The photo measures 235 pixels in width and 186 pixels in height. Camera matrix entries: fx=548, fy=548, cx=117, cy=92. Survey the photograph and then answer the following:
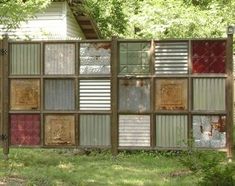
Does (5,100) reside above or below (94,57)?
below

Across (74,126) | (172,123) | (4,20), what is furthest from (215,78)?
(4,20)

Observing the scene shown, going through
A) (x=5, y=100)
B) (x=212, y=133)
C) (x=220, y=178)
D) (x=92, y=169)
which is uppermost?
(x=5, y=100)

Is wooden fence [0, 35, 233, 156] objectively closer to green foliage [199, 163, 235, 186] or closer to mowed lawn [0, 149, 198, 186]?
mowed lawn [0, 149, 198, 186]

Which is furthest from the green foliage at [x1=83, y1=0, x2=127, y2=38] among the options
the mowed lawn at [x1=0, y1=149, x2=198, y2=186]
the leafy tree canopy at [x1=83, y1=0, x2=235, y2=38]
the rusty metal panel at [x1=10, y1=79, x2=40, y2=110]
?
the rusty metal panel at [x1=10, y1=79, x2=40, y2=110]

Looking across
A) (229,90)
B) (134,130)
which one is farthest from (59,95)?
(229,90)

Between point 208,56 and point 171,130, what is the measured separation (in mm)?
1544

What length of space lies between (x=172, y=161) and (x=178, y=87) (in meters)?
A: 1.40

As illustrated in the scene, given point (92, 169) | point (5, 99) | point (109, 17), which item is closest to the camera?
point (92, 169)

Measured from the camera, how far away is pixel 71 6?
715 inches

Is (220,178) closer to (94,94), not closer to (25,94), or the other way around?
(94,94)

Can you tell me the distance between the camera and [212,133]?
33.5ft

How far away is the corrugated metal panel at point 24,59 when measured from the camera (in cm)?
1058

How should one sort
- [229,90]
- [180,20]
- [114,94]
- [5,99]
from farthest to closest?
1. [180,20]
2. [5,99]
3. [114,94]
4. [229,90]

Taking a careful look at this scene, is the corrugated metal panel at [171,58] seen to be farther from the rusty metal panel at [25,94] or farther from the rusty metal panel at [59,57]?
the rusty metal panel at [25,94]
